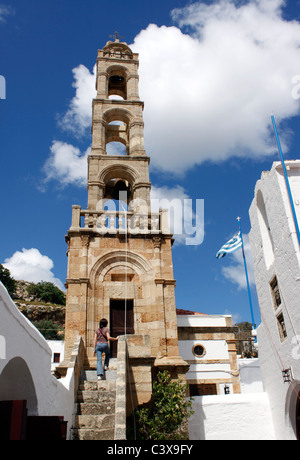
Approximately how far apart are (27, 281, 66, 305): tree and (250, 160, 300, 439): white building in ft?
167

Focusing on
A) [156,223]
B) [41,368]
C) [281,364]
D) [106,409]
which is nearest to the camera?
[41,368]

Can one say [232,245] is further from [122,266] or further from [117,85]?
[117,85]

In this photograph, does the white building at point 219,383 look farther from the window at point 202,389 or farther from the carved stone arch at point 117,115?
the carved stone arch at point 117,115

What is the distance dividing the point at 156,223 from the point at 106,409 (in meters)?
8.01

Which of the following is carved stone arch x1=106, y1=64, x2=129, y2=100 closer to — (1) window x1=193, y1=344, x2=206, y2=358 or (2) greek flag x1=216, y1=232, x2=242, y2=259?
(2) greek flag x1=216, y1=232, x2=242, y2=259

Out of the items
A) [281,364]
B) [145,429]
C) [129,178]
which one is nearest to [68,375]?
[145,429]

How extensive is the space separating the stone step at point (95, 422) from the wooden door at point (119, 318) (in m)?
4.31

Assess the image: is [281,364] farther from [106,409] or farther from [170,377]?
[106,409]

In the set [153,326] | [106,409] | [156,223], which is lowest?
[106,409]

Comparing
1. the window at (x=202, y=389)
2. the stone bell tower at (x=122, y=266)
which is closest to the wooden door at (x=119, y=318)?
the stone bell tower at (x=122, y=266)

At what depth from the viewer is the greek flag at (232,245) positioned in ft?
59.5

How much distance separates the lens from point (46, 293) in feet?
198

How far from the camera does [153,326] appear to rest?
46.9 ft

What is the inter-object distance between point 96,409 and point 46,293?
2071 inches
